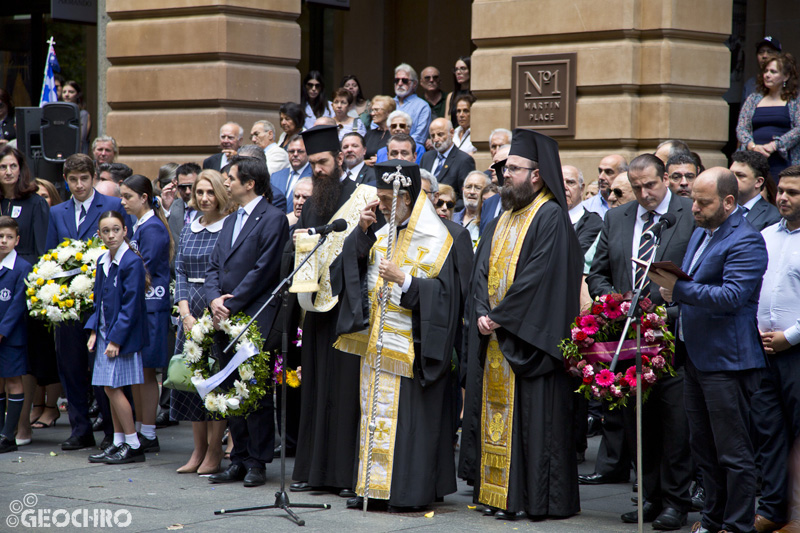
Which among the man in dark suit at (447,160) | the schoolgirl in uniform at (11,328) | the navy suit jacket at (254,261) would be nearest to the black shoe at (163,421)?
the schoolgirl in uniform at (11,328)

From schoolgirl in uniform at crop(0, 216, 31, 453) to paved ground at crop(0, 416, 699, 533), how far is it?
0.56 m

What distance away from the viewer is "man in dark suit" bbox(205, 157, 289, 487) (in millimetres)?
8516

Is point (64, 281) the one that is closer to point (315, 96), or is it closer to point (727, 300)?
point (315, 96)

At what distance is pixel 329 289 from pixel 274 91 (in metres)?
6.65

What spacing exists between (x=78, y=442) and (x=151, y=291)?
1.47 meters

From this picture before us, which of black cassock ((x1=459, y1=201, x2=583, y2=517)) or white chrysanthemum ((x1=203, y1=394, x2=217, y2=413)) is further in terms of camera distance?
white chrysanthemum ((x1=203, y1=394, x2=217, y2=413))

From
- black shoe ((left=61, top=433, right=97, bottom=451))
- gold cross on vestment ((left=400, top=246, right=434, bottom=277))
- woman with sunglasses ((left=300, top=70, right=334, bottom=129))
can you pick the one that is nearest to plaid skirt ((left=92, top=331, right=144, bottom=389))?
black shoe ((left=61, top=433, right=97, bottom=451))

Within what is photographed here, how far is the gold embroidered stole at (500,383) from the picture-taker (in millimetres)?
7469

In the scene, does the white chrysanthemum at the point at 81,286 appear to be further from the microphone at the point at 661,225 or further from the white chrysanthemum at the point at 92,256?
the microphone at the point at 661,225

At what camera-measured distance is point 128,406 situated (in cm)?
924

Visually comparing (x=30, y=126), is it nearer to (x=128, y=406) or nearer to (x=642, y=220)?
(x=128, y=406)

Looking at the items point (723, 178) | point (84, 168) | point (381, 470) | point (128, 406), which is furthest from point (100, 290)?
point (723, 178)

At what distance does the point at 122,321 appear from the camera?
920 centimetres

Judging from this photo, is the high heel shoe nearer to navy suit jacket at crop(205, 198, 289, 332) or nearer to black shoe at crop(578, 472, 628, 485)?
navy suit jacket at crop(205, 198, 289, 332)
